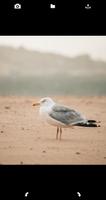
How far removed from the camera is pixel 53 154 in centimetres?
444

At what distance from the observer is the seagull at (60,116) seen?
4505mm

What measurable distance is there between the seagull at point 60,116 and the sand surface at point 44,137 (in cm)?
2

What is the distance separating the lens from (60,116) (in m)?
4.63

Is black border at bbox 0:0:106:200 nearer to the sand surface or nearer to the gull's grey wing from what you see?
the sand surface

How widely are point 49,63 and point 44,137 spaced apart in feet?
1.07
